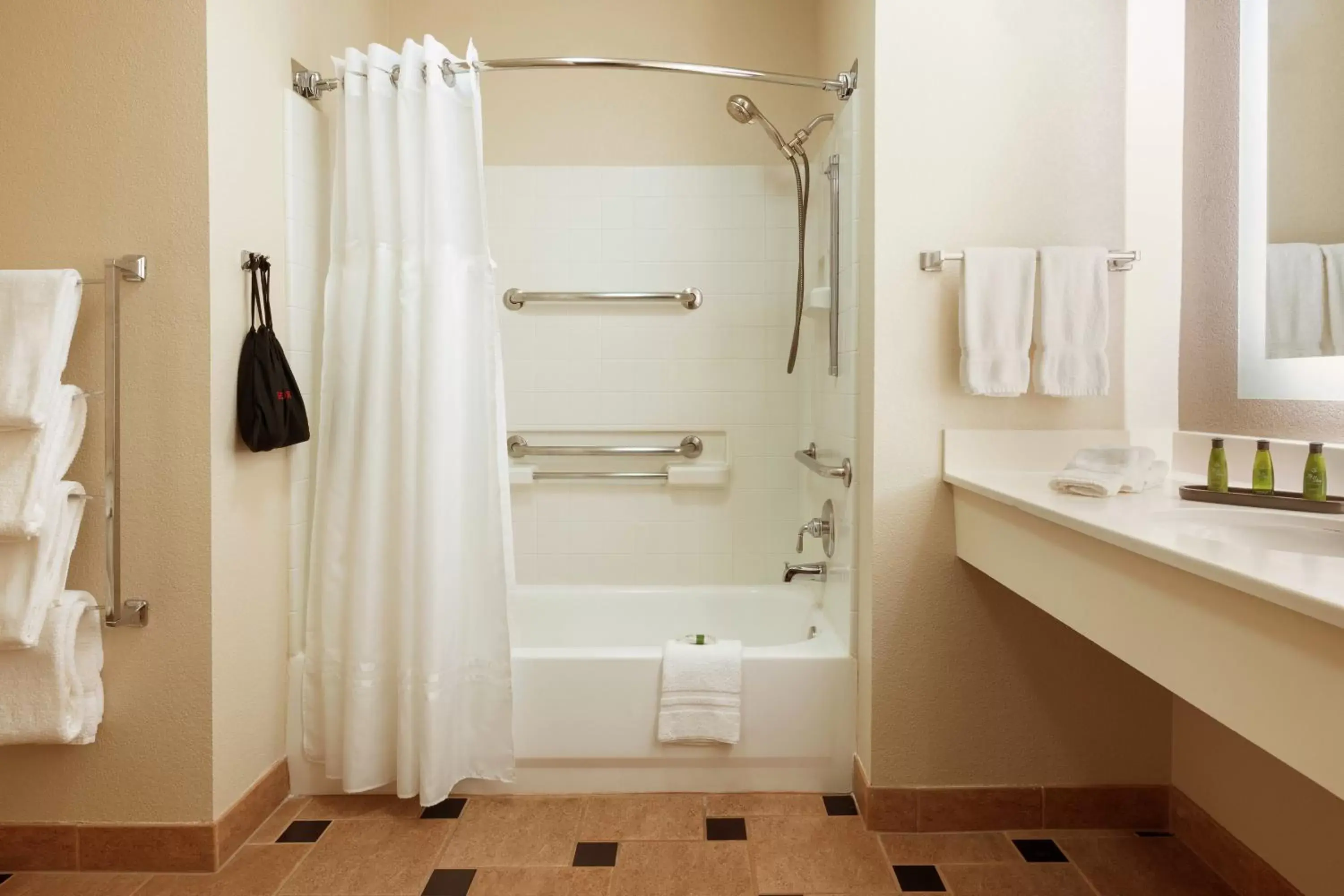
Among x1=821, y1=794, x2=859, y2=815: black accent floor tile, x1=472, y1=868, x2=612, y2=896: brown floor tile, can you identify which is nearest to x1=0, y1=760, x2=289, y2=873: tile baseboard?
x1=472, y1=868, x2=612, y2=896: brown floor tile

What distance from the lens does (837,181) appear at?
251 centimetres

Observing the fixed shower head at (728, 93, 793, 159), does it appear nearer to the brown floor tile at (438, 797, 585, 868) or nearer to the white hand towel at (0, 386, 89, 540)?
the white hand towel at (0, 386, 89, 540)

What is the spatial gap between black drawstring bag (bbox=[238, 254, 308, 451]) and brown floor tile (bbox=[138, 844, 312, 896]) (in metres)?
0.94

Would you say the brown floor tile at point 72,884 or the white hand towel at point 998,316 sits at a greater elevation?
the white hand towel at point 998,316

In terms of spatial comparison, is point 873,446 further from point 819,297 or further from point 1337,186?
point 1337,186

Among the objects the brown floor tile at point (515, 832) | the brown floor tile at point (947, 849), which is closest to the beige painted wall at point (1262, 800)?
the brown floor tile at point (947, 849)

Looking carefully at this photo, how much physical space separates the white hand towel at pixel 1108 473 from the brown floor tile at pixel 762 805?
1046 millimetres

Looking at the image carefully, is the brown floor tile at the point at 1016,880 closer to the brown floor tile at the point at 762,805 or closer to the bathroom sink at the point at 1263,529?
the brown floor tile at the point at 762,805

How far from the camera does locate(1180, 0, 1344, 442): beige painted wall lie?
6.72 ft

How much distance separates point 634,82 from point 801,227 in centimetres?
86

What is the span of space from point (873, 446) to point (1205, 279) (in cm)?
88

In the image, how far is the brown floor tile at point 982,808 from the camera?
7.16 ft

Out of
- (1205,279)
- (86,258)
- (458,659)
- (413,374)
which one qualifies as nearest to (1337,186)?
(1205,279)

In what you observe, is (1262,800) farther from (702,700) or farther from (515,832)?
(515,832)
